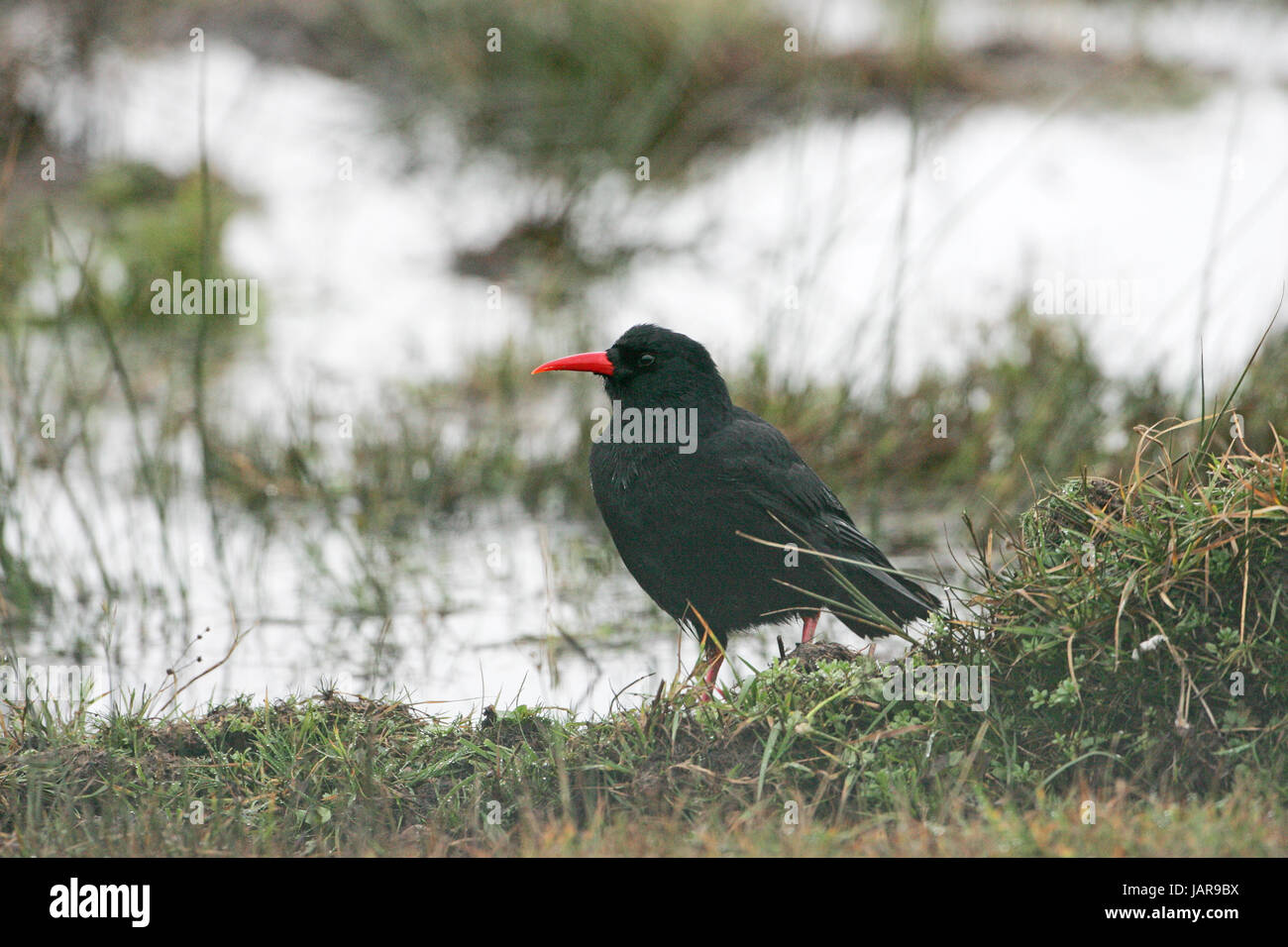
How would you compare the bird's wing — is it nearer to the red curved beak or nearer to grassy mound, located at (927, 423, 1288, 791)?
the red curved beak

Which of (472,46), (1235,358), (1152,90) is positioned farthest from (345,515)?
(1152,90)

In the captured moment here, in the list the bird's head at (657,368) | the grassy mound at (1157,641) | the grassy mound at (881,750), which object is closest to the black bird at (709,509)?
the bird's head at (657,368)

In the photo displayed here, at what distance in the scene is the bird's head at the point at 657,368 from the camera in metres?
4.12

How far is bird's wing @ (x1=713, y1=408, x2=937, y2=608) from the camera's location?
155 inches

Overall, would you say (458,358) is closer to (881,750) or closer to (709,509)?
(709,509)

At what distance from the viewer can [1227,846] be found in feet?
8.97

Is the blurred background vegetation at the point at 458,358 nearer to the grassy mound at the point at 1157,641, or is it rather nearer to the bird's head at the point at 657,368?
the grassy mound at the point at 1157,641

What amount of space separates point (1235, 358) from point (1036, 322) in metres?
1.02

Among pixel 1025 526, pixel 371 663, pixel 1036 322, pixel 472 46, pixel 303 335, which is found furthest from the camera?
pixel 472 46

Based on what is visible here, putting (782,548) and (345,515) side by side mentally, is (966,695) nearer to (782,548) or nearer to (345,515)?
(782,548)

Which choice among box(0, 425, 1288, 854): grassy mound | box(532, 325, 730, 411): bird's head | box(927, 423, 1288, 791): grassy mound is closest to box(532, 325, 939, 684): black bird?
box(532, 325, 730, 411): bird's head

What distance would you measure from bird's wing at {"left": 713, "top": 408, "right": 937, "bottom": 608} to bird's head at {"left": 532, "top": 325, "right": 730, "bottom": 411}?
14 cm

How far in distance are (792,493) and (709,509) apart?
29 centimetres

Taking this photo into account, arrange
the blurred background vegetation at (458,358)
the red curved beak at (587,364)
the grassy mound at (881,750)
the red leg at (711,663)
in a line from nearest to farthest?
the grassy mound at (881,750) < the red leg at (711,663) < the red curved beak at (587,364) < the blurred background vegetation at (458,358)
